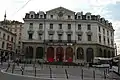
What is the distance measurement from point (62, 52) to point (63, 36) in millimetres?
4714

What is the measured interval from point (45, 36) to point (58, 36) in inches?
149

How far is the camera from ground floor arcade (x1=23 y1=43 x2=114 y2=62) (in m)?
48.7

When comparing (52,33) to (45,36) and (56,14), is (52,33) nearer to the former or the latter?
(45,36)

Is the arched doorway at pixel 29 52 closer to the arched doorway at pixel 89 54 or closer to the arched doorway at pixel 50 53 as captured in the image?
the arched doorway at pixel 50 53

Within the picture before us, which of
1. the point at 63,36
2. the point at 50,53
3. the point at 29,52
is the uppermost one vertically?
the point at 63,36

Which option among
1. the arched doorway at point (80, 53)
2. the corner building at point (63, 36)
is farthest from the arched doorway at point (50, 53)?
the arched doorway at point (80, 53)

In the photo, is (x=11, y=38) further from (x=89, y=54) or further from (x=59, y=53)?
(x=89, y=54)

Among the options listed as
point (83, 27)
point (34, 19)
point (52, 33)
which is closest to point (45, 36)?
point (52, 33)

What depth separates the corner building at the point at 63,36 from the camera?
4893cm

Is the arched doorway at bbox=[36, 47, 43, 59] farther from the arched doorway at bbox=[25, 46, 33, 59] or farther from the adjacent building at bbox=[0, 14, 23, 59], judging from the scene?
the adjacent building at bbox=[0, 14, 23, 59]

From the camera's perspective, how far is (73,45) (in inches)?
1935

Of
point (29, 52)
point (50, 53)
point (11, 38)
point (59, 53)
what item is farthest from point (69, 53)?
point (11, 38)

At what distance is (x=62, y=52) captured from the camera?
48844 mm

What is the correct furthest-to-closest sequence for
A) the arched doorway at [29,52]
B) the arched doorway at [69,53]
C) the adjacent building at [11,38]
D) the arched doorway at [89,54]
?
the adjacent building at [11,38] → the arched doorway at [29,52] → the arched doorway at [89,54] → the arched doorway at [69,53]
